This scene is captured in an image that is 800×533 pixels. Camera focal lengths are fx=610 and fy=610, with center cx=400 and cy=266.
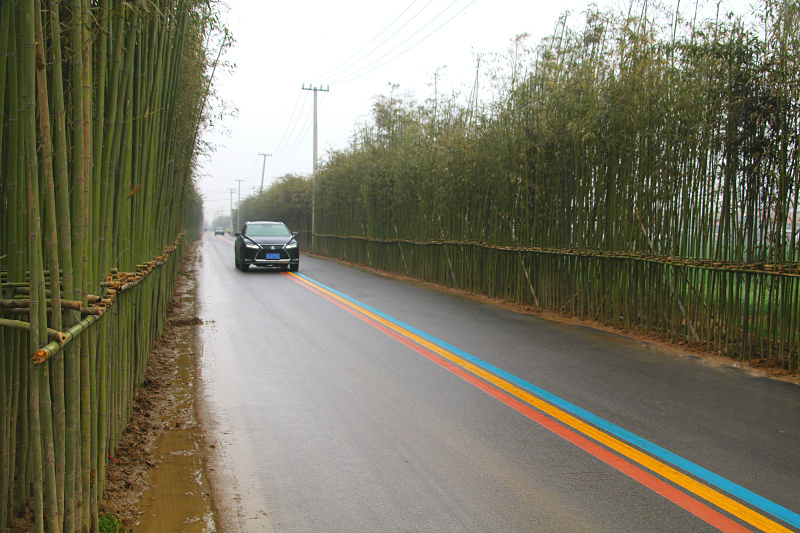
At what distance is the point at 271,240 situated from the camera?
1856 cm

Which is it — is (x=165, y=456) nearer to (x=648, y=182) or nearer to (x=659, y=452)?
(x=659, y=452)

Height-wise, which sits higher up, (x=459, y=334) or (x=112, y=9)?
(x=112, y=9)

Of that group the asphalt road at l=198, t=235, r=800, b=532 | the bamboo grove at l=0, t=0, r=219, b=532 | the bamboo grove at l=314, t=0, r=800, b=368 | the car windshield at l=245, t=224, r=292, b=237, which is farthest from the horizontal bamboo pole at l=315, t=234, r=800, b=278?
the car windshield at l=245, t=224, r=292, b=237

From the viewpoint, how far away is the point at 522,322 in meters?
9.39

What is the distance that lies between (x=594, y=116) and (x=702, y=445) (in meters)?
5.82

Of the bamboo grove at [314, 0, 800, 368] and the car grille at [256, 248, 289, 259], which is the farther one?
the car grille at [256, 248, 289, 259]

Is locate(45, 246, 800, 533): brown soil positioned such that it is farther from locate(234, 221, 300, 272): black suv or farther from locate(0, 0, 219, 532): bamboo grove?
locate(234, 221, 300, 272): black suv

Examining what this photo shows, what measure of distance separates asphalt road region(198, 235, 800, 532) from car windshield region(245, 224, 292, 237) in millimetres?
11337

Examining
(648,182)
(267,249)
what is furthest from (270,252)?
(648,182)

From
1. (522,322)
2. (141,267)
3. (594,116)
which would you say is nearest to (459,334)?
(522,322)

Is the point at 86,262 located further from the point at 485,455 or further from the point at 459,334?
the point at 459,334

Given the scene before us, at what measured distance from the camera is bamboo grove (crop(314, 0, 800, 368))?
6547mm

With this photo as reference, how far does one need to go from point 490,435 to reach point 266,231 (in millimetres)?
15952

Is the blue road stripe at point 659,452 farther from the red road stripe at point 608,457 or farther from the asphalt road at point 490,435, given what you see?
the red road stripe at point 608,457
